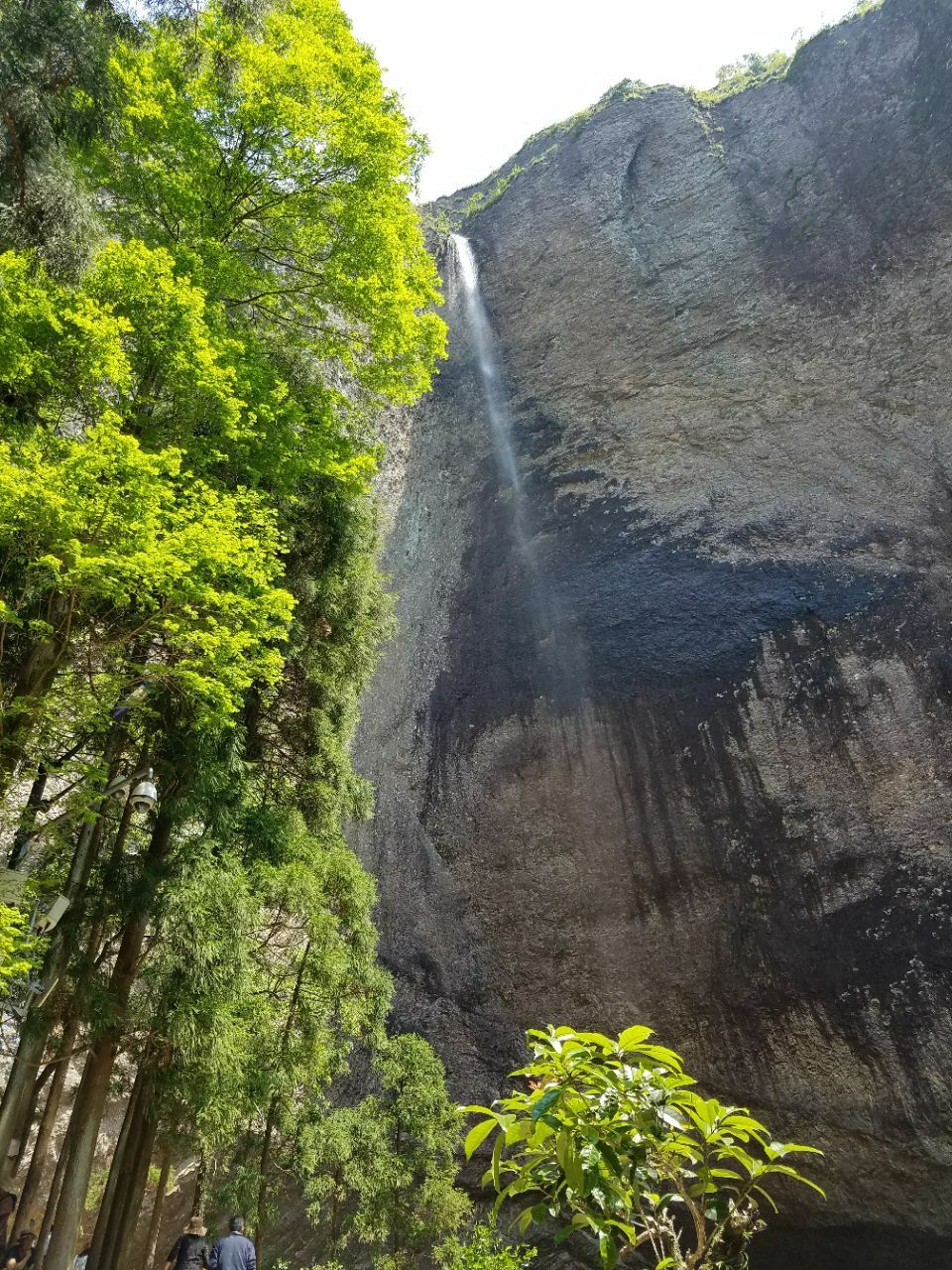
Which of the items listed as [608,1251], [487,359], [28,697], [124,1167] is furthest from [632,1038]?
[487,359]

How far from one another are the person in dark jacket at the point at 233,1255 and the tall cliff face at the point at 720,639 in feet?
29.2

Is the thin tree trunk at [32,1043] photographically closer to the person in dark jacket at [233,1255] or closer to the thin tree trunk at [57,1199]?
the thin tree trunk at [57,1199]

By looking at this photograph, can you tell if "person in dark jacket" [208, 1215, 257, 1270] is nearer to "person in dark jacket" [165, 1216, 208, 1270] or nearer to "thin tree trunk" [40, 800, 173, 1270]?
"person in dark jacket" [165, 1216, 208, 1270]

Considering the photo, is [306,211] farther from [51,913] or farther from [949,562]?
[949,562]

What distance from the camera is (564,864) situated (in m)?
16.4

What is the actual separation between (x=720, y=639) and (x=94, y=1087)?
1338 centimetres

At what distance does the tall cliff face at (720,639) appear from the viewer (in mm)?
13180

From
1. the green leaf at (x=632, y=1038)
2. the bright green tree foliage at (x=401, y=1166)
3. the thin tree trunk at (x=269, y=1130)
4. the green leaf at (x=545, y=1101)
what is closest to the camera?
the green leaf at (x=545, y=1101)

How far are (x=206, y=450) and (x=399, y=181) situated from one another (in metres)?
3.62

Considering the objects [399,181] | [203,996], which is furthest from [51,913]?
[399,181]

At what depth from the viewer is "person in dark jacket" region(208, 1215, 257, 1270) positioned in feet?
22.2

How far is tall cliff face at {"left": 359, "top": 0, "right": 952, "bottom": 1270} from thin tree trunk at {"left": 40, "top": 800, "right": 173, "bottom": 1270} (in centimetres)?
951

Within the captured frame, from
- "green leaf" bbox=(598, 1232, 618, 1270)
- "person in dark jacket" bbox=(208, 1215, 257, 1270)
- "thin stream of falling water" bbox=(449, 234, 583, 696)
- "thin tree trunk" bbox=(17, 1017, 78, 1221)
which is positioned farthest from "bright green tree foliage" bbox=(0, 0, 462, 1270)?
"thin stream of falling water" bbox=(449, 234, 583, 696)

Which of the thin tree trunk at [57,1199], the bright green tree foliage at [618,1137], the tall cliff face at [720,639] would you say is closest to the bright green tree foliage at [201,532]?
the thin tree trunk at [57,1199]
